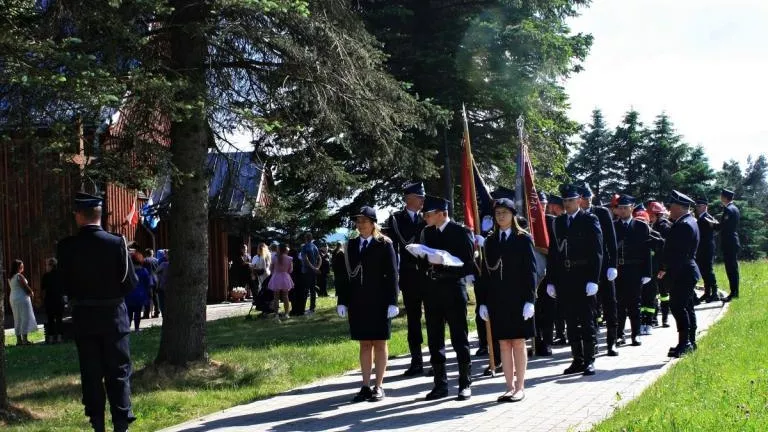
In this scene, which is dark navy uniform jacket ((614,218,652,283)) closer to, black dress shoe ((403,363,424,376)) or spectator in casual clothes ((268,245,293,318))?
black dress shoe ((403,363,424,376))

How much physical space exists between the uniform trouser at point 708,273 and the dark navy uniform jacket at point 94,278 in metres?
13.6

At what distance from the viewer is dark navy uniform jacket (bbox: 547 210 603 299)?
1059 cm

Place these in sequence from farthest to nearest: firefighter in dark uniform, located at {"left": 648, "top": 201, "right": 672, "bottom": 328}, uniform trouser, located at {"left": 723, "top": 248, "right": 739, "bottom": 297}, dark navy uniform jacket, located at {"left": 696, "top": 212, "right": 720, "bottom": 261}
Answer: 1. uniform trouser, located at {"left": 723, "top": 248, "right": 739, "bottom": 297}
2. dark navy uniform jacket, located at {"left": 696, "top": 212, "right": 720, "bottom": 261}
3. firefighter in dark uniform, located at {"left": 648, "top": 201, "right": 672, "bottom": 328}

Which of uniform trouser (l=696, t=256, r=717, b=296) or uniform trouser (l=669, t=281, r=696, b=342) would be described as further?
uniform trouser (l=696, t=256, r=717, b=296)

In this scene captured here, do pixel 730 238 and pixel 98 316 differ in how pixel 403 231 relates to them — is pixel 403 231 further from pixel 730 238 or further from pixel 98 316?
→ pixel 730 238

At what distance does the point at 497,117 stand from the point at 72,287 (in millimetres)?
15514

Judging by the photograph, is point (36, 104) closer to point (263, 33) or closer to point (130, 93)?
point (130, 93)

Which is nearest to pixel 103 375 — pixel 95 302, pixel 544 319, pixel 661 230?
pixel 95 302

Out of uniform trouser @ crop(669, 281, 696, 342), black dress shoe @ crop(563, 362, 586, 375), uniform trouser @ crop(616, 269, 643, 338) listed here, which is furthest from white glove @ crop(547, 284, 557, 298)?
uniform trouser @ crop(616, 269, 643, 338)

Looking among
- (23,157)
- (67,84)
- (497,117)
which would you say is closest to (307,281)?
(497,117)

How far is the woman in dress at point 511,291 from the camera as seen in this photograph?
355 inches

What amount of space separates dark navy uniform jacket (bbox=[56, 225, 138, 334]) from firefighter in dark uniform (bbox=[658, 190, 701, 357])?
6971 mm

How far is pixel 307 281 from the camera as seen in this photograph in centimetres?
2327

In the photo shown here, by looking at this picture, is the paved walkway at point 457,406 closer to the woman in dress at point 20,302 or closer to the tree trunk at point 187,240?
the tree trunk at point 187,240
